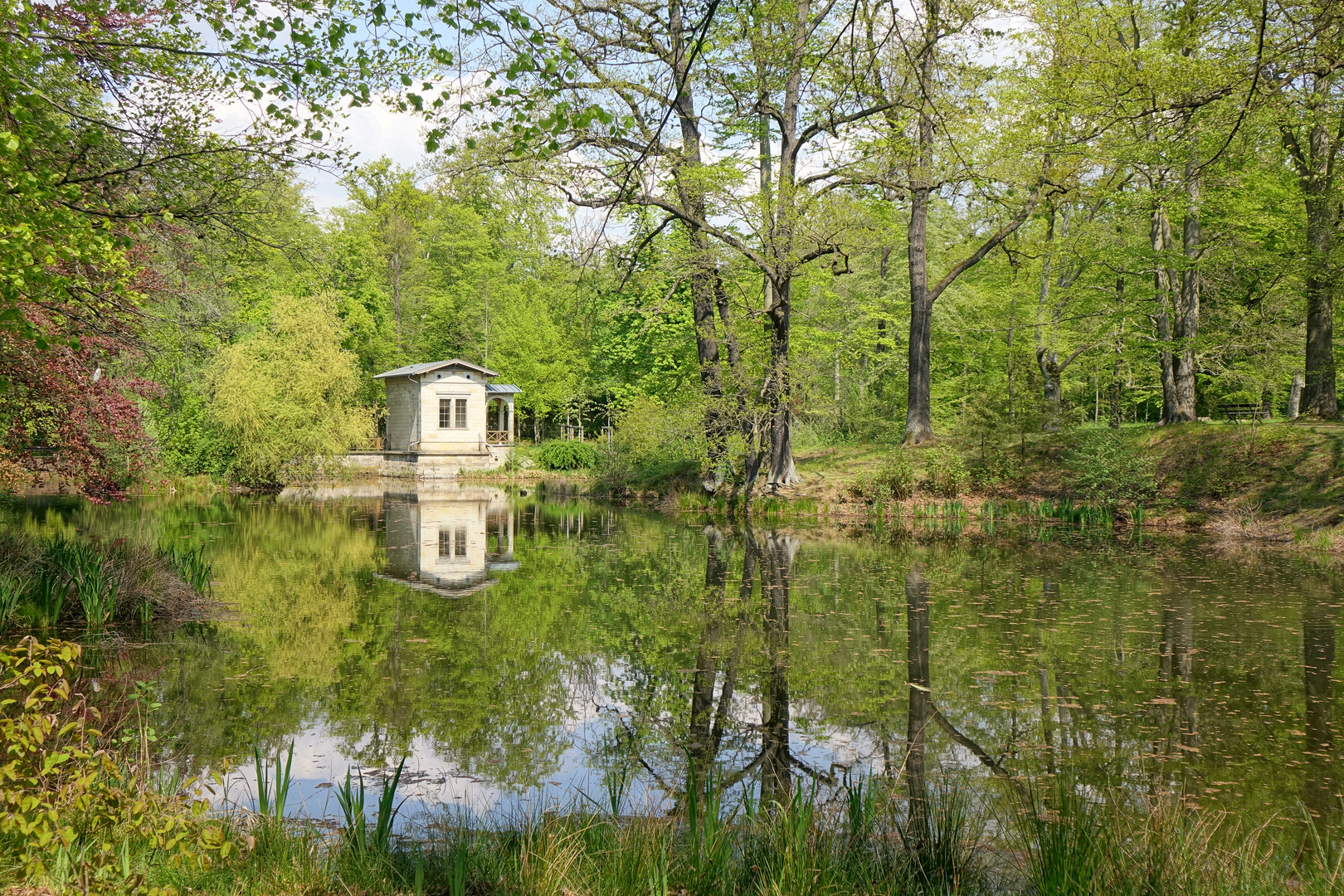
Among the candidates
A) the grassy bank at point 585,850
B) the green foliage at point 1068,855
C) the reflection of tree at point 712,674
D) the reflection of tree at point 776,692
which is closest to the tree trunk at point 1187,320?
the reflection of tree at point 776,692

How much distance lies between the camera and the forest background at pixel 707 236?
21.6 ft

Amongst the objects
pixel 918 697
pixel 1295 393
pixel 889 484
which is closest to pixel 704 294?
pixel 889 484

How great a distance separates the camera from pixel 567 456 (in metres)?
35.1

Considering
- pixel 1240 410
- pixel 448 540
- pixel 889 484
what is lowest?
pixel 448 540

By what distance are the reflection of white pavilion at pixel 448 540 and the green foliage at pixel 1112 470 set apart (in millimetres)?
12061

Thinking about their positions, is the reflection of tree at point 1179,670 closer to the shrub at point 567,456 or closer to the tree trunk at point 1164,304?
the tree trunk at point 1164,304

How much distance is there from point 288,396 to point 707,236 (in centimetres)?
1710

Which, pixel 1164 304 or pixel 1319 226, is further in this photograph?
pixel 1164 304

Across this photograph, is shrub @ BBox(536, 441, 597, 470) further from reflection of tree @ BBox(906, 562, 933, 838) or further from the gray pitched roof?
reflection of tree @ BBox(906, 562, 933, 838)

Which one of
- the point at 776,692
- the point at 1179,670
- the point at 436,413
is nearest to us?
the point at 776,692

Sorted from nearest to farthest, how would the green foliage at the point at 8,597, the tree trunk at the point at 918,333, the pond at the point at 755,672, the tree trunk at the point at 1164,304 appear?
1. the pond at the point at 755,672
2. the green foliage at the point at 8,597
3. the tree trunk at the point at 1164,304
4. the tree trunk at the point at 918,333

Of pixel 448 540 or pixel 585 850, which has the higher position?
pixel 585 850

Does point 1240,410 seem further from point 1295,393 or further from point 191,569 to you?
point 191,569

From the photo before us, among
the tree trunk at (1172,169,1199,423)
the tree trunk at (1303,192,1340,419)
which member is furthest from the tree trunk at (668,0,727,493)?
the tree trunk at (1303,192,1340,419)
